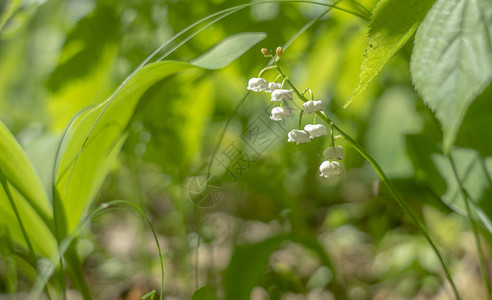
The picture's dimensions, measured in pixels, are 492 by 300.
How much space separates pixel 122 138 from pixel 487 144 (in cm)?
49

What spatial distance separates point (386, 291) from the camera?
97 centimetres

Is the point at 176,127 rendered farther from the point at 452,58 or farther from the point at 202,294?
the point at 452,58

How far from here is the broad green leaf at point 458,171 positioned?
56cm

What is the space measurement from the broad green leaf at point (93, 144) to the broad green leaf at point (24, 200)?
26mm

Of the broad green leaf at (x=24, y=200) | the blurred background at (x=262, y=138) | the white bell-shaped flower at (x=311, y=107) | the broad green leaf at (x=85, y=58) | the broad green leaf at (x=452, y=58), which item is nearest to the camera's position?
the broad green leaf at (x=452, y=58)

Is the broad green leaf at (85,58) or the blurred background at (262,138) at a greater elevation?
the broad green leaf at (85,58)

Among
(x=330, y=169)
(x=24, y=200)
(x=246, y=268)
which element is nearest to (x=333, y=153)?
(x=330, y=169)

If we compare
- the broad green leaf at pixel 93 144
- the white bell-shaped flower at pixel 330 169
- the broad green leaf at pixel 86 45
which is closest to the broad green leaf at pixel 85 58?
the broad green leaf at pixel 86 45

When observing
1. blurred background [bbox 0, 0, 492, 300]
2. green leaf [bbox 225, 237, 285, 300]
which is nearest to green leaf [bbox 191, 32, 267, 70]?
blurred background [bbox 0, 0, 492, 300]

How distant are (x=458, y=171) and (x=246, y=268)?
1.05 feet

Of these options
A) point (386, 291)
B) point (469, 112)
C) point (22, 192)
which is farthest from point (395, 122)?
point (22, 192)

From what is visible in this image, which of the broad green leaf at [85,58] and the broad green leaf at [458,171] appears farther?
the broad green leaf at [85,58]

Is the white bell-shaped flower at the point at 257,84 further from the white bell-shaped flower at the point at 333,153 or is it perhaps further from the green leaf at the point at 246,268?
the green leaf at the point at 246,268

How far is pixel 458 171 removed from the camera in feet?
1.95
